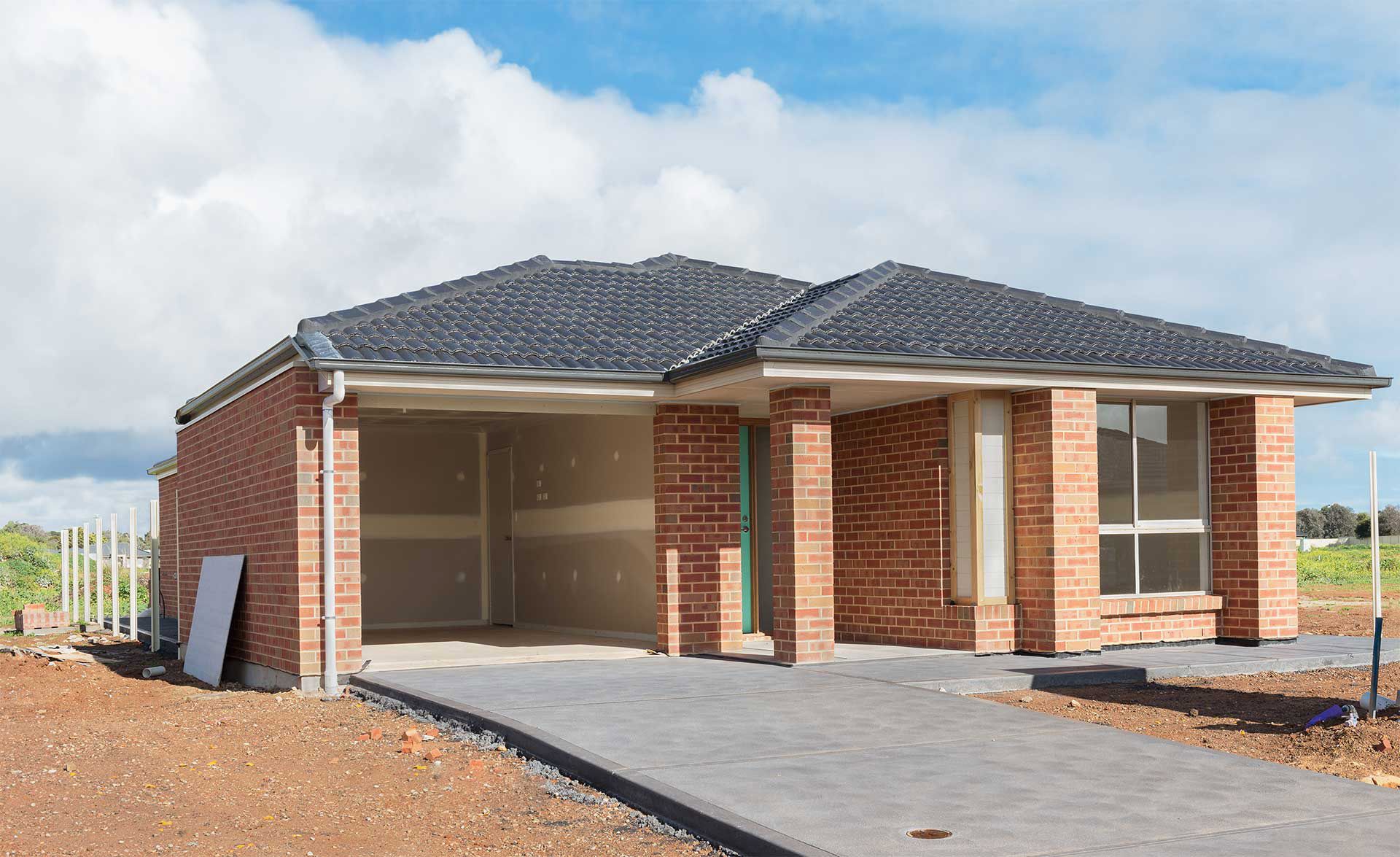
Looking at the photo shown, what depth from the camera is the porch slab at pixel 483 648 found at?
42.3ft

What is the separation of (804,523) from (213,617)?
7.12 meters

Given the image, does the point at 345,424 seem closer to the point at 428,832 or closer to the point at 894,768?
the point at 428,832

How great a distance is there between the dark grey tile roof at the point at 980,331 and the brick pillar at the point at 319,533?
3.35 m

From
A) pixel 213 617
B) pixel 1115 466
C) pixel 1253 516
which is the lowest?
pixel 213 617

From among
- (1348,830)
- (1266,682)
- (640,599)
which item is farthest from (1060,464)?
(1348,830)

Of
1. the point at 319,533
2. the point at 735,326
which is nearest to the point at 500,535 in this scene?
the point at 735,326

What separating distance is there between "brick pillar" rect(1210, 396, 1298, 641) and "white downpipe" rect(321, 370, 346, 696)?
29.8 feet

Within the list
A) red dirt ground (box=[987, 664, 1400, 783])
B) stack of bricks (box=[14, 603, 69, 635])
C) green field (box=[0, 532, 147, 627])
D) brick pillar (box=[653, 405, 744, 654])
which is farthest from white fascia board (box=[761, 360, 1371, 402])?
green field (box=[0, 532, 147, 627])

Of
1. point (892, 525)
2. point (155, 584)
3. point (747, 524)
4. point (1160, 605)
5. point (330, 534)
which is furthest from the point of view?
point (155, 584)

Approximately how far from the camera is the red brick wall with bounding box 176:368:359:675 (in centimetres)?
1176

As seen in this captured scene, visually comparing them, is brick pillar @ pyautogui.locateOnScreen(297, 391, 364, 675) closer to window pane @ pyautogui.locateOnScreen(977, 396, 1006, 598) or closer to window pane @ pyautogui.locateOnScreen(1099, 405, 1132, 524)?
window pane @ pyautogui.locateOnScreen(977, 396, 1006, 598)

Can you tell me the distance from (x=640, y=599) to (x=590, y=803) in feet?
26.2

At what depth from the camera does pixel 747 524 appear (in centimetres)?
1514

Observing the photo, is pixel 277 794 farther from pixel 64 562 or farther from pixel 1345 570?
pixel 1345 570
